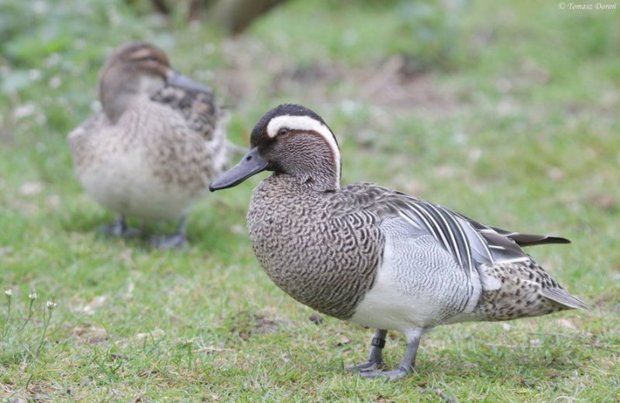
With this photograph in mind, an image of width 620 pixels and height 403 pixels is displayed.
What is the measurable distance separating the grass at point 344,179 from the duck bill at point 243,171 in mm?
680

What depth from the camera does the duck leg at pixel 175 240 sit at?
5738 millimetres

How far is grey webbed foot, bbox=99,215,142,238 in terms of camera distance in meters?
5.87

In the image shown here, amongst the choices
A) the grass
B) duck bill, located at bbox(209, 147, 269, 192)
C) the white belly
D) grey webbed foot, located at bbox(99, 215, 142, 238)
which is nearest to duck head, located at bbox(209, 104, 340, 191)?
duck bill, located at bbox(209, 147, 269, 192)

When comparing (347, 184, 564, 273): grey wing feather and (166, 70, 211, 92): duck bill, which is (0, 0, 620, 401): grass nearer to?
(347, 184, 564, 273): grey wing feather

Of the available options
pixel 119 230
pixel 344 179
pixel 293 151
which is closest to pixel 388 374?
pixel 293 151

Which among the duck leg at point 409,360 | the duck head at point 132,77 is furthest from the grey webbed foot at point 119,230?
the duck leg at point 409,360

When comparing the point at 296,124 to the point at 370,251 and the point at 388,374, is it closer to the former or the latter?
the point at 370,251

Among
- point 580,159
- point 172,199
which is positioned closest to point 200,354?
point 172,199

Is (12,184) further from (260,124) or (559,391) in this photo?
(559,391)

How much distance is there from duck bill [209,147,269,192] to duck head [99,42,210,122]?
6.46 ft

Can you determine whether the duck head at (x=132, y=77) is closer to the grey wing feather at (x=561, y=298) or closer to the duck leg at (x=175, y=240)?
the duck leg at (x=175, y=240)

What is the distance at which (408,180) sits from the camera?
22.9ft

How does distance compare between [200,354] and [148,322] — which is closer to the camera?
[200,354]

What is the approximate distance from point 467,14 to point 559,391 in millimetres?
7703
